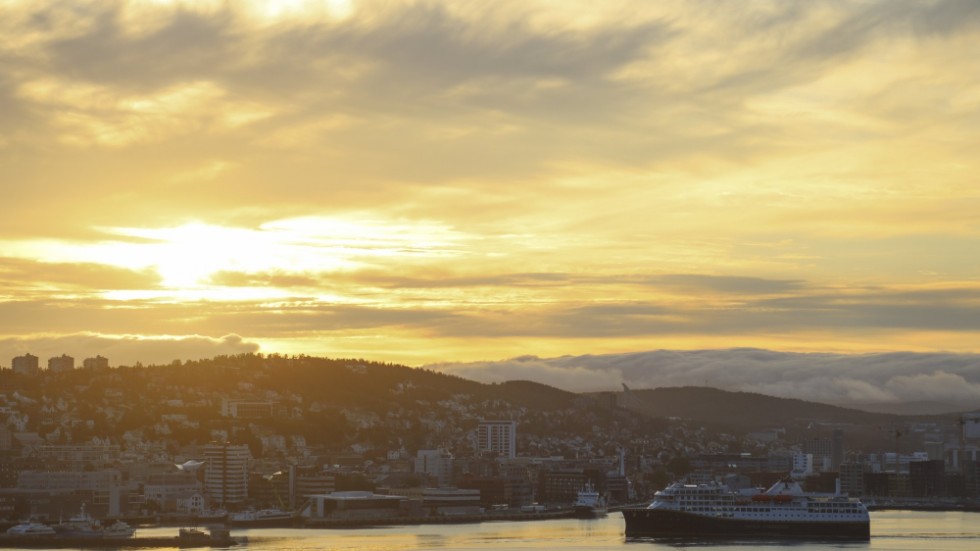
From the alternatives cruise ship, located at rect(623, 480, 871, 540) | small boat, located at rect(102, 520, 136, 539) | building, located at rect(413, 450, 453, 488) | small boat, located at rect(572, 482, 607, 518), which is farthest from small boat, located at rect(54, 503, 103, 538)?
building, located at rect(413, 450, 453, 488)

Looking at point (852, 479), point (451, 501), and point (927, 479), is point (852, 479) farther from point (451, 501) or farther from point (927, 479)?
point (451, 501)

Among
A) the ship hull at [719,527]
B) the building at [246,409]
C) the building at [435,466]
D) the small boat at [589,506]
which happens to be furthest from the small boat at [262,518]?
the building at [246,409]

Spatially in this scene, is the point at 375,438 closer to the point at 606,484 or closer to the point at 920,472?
the point at 606,484

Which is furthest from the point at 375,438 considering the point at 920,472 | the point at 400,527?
the point at 400,527

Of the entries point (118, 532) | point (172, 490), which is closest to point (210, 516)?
point (172, 490)

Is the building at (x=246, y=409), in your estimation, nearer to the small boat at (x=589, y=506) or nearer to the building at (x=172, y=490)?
the building at (x=172, y=490)

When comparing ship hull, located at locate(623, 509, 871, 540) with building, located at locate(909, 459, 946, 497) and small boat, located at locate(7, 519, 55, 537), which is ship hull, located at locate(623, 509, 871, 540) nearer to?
small boat, located at locate(7, 519, 55, 537)

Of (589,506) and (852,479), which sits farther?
(852,479)
